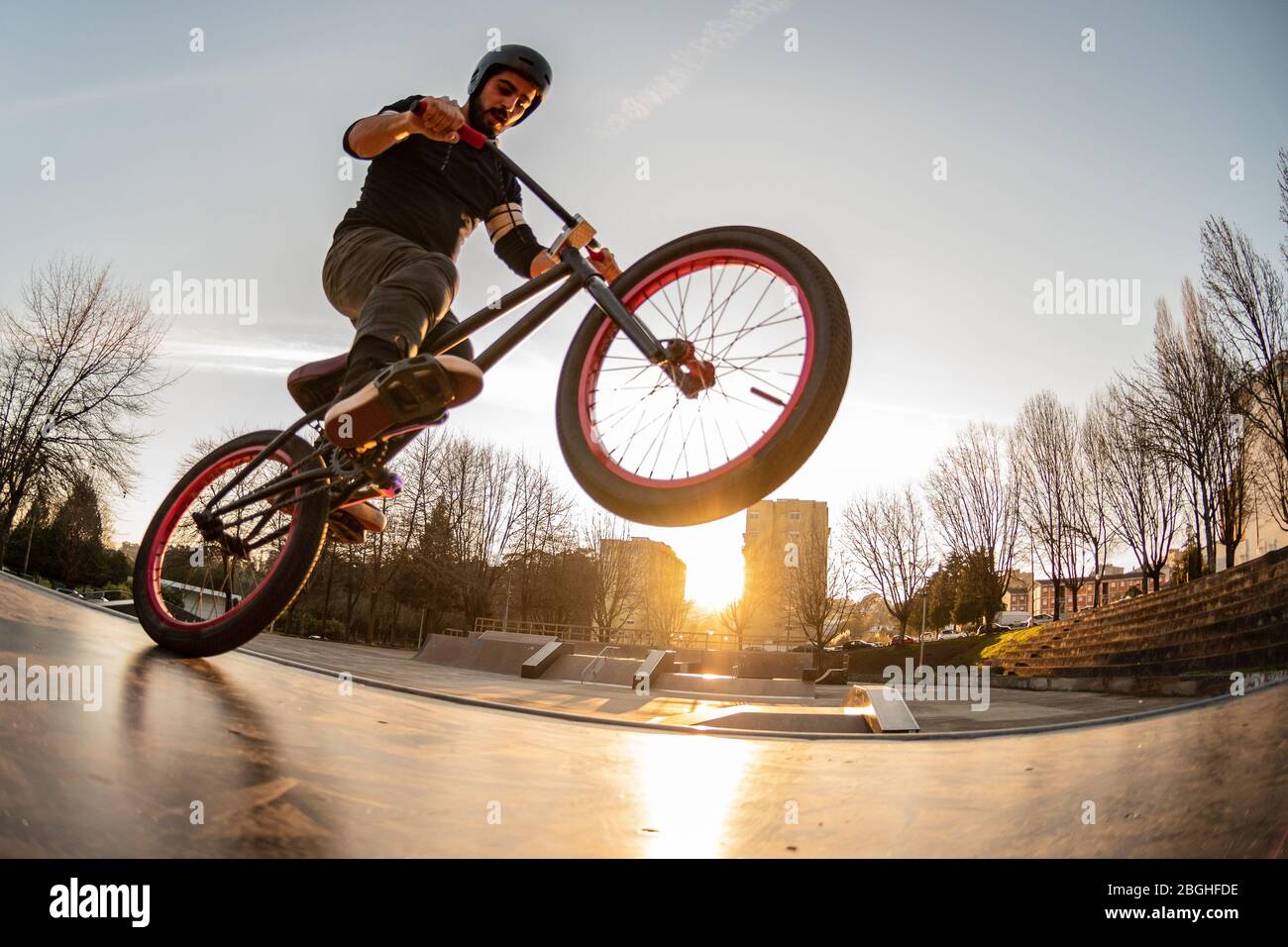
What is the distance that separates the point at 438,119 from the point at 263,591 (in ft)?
6.46

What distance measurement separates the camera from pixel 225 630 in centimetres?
285

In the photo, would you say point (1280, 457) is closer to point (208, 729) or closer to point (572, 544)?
point (208, 729)

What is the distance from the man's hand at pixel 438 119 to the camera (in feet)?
7.68

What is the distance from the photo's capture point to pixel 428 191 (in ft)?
9.53

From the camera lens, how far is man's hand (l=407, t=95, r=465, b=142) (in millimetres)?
2340

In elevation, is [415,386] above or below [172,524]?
above

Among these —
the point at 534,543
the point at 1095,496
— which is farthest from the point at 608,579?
the point at 1095,496

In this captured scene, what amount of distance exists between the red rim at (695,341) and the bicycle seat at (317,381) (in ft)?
3.41

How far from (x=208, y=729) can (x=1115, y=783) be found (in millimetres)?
2291

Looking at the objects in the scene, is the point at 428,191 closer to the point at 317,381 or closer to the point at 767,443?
the point at 317,381

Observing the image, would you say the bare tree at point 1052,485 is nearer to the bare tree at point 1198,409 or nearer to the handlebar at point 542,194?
the bare tree at point 1198,409

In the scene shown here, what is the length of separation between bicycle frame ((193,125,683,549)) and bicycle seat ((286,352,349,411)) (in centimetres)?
10

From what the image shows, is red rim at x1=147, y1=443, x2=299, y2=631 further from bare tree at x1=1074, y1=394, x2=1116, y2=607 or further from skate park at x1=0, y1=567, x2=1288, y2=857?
bare tree at x1=1074, y1=394, x2=1116, y2=607

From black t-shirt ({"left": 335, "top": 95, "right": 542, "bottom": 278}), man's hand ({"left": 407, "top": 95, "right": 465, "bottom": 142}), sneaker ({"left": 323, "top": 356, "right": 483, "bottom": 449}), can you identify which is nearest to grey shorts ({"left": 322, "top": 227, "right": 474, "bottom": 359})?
black t-shirt ({"left": 335, "top": 95, "right": 542, "bottom": 278})
